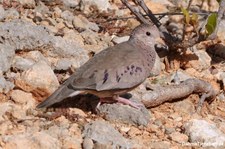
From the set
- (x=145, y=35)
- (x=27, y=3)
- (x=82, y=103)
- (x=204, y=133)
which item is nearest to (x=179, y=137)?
(x=204, y=133)

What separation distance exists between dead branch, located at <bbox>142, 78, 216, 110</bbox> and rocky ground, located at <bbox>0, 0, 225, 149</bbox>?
9 cm

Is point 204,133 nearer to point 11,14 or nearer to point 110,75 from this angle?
point 110,75

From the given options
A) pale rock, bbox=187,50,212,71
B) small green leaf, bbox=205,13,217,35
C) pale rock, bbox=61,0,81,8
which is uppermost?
pale rock, bbox=61,0,81,8

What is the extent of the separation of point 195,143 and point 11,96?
1.87 metres

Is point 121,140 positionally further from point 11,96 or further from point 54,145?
point 11,96

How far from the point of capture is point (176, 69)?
24.6 ft

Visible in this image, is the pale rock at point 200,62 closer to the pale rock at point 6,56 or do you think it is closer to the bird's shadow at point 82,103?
the bird's shadow at point 82,103

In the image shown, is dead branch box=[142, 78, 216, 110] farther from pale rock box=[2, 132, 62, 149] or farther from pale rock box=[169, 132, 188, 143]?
pale rock box=[2, 132, 62, 149]

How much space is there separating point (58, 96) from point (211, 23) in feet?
6.85

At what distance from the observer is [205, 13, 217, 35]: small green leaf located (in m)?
6.87

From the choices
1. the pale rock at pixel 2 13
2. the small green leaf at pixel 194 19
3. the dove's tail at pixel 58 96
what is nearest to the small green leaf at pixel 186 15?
the small green leaf at pixel 194 19

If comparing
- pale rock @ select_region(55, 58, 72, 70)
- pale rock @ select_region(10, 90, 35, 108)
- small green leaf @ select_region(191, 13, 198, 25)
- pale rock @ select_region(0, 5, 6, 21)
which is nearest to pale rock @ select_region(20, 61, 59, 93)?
pale rock @ select_region(10, 90, 35, 108)

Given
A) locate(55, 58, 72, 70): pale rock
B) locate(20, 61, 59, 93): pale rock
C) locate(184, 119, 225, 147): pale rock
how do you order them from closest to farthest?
1. locate(184, 119, 225, 147): pale rock
2. locate(20, 61, 59, 93): pale rock
3. locate(55, 58, 72, 70): pale rock

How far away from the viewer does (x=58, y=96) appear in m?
5.87
